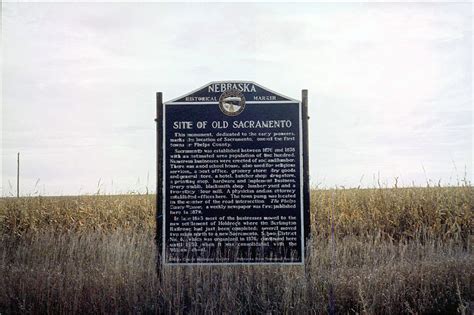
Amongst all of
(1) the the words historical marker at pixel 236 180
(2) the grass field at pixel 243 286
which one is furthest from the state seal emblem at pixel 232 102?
(2) the grass field at pixel 243 286

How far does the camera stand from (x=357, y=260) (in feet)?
39.7

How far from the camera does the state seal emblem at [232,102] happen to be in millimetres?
9102

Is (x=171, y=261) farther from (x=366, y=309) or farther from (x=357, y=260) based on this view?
(x=357, y=260)

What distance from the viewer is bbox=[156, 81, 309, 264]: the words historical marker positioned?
29.4 feet

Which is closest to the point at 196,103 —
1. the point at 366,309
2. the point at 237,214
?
the point at 237,214

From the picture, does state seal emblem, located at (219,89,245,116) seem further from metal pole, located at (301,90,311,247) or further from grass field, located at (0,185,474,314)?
grass field, located at (0,185,474,314)

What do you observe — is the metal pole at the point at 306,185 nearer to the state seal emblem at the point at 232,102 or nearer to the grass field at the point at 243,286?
the grass field at the point at 243,286

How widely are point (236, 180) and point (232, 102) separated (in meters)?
1.31

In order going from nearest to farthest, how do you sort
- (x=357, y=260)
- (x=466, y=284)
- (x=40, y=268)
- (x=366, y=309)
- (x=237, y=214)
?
(x=366, y=309) → (x=237, y=214) → (x=466, y=284) → (x=40, y=268) → (x=357, y=260)

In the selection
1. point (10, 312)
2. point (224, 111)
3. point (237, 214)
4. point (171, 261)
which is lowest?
point (10, 312)

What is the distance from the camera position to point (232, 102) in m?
9.12

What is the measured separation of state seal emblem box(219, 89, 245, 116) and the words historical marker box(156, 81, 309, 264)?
0.05 feet

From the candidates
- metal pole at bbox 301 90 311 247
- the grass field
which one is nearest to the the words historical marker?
metal pole at bbox 301 90 311 247

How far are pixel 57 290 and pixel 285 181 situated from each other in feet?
14.5
